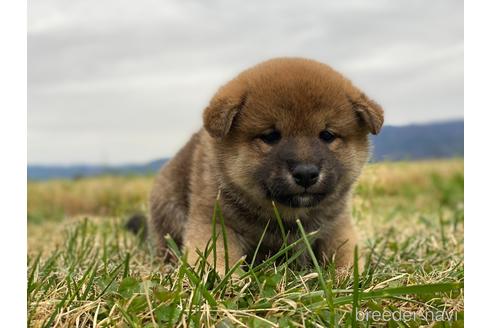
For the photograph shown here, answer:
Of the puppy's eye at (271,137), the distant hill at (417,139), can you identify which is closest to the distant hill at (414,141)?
the distant hill at (417,139)

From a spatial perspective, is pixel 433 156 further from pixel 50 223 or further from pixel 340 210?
pixel 50 223

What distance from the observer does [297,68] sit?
3285mm

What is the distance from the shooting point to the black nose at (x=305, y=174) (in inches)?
117

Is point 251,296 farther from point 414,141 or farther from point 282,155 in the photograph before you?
point 414,141

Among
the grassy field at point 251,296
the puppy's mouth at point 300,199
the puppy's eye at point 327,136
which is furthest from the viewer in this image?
the puppy's eye at point 327,136

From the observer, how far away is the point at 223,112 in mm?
3209

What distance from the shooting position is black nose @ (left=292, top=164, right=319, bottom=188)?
297 centimetres

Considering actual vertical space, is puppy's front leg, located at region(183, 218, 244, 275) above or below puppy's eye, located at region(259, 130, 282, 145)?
below

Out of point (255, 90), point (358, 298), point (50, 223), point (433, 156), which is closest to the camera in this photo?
point (358, 298)
